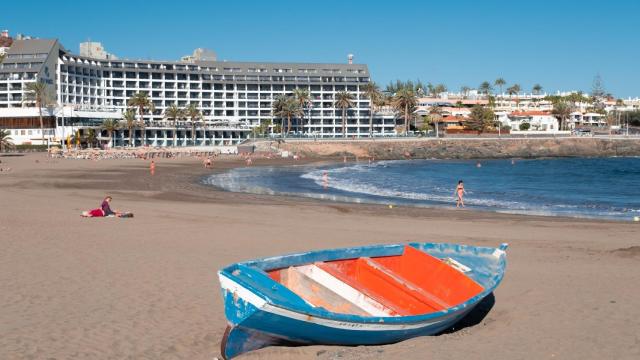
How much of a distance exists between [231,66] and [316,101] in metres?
18.7

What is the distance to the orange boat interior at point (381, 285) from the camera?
382 inches

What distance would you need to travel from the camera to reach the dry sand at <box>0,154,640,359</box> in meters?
8.54

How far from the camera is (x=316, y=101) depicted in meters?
134

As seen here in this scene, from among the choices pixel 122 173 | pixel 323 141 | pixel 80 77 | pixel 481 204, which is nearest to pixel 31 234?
pixel 481 204

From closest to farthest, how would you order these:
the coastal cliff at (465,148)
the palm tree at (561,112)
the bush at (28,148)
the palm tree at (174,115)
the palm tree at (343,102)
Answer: the bush at (28,148)
the coastal cliff at (465,148)
the palm tree at (174,115)
the palm tree at (343,102)
the palm tree at (561,112)

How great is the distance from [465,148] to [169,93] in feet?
188

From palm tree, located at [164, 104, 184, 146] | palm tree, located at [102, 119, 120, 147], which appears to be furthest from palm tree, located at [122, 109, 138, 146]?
palm tree, located at [164, 104, 184, 146]

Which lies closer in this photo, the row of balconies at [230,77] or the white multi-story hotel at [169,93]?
the white multi-story hotel at [169,93]

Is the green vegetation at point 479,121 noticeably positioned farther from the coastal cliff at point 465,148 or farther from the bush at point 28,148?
the bush at point 28,148

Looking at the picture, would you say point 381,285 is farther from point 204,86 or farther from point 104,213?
point 204,86

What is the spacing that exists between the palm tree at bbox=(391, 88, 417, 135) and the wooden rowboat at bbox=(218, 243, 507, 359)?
113772mm

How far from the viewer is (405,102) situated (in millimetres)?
127062

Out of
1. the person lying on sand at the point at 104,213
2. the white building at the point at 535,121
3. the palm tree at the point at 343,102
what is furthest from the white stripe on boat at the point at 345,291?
the white building at the point at 535,121

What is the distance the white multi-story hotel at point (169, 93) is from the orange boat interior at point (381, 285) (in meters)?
92.5
